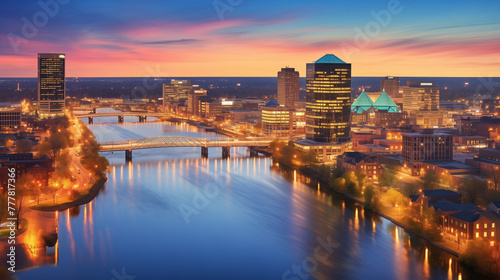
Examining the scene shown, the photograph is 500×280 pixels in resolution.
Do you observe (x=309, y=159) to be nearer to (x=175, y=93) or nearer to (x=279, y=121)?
(x=279, y=121)

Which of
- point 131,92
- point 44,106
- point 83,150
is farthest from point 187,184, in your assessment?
point 131,92

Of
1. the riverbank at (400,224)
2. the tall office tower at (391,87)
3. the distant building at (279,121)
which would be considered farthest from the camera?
the tall office tower at (391,87)

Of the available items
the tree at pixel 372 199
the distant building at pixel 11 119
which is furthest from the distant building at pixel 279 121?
the tree at pixel 372 199

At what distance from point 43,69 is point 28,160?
87.6 ft

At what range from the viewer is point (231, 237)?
13484 millimetres

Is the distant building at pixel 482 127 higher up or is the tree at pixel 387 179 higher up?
the distant building at pixel 482 127

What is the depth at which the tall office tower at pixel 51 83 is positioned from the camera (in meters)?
42.8

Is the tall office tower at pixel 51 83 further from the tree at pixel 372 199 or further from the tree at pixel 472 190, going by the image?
the tree at pixel 472 190

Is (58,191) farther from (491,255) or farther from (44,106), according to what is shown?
(44,106)

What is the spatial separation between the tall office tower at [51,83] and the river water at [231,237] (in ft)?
83.3

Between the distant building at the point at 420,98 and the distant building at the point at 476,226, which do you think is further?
the distant building at the point at 420,98

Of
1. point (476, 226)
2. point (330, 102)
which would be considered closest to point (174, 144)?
point (330, 102)

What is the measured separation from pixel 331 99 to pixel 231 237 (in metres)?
15.2

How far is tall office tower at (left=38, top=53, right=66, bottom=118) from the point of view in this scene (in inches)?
1683
